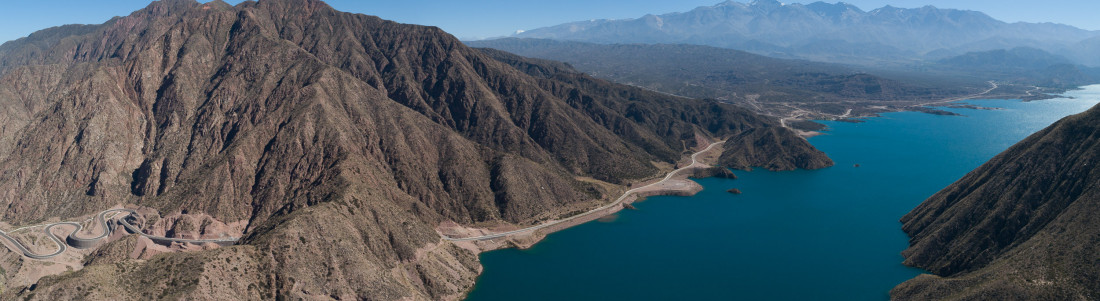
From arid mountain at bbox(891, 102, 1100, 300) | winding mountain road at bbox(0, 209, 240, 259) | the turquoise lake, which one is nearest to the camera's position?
arid mountain at bbox(891, 102, 1100, 300)

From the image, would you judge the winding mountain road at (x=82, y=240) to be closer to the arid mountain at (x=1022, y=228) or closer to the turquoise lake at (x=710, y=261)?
the turquoise lake at (x=710, y=261)

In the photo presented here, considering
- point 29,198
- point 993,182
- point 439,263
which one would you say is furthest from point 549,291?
point 29,198

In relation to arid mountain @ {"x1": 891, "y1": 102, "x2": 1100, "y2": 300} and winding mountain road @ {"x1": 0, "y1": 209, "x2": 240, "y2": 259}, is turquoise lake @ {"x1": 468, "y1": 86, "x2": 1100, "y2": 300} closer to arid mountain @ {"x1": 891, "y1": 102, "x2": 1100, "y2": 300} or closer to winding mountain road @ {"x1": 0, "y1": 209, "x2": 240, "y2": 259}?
arid mountain @ {"x1": 891, "y1": 102, "x2": 1100, "y2": 300}

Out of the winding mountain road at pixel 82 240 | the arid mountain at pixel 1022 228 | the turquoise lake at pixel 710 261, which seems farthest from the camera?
the winding mountain road at pixel 82 240

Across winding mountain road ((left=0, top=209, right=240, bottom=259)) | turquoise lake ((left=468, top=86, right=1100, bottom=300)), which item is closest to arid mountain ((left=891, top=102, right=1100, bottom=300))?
turquoise lake ((left=468, top=86, right=1100, bottom=300))

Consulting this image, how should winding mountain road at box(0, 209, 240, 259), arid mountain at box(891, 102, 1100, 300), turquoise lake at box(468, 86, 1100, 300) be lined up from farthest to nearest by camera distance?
winding mountain road at box(0, 209, 240, 259)
turquoise lake at box(468, 86, 1100, 300)
arid mountain at box(891, 102, 1100, 300)

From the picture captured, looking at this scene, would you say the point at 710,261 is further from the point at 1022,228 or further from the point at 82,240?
the point at 82,240

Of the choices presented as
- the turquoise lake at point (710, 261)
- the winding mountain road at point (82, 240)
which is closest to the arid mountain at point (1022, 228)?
the turquoise lake at point (710, 261)

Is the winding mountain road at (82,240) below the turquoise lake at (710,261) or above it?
above

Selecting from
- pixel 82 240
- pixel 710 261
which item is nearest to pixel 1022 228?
pixel 710 261
